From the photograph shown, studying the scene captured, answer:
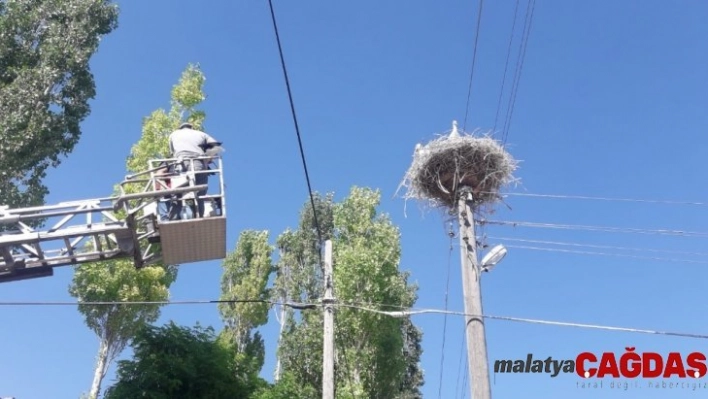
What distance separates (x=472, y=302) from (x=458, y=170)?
2148 millimetres

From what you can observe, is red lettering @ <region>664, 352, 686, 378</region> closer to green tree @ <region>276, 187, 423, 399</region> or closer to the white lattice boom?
the white lattice boom

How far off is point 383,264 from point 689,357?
11873mm

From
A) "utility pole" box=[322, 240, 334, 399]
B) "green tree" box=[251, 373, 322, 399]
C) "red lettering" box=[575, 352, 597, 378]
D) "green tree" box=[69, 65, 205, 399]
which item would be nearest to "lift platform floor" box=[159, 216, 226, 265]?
"utility pole" box=[322, 240, 334, 399]

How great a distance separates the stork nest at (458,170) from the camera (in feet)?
27.6

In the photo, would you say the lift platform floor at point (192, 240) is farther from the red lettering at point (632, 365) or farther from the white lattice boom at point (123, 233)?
the red lettering at point (632, 365)

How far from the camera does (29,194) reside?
13758 millimetres

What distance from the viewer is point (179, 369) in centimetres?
1253

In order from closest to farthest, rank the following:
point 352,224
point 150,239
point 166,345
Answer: point 150,239
point 166,345
point 352,224

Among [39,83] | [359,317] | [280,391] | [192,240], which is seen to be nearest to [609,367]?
[192,240]

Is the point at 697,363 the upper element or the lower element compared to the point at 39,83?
lower

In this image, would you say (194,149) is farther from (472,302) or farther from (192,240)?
(472,302)

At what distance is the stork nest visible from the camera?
27.6 ft

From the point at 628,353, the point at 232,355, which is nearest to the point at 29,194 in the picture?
the point at 232,355

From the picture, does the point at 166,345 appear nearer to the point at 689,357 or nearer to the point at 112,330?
the point at 112,330
